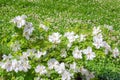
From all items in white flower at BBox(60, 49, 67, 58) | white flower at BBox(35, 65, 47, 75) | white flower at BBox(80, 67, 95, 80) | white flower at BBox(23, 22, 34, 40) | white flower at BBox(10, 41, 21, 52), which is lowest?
white flower at BBox(80, 67, 95, 80)

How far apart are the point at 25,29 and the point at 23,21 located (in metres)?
0.17

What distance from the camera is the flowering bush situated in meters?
7.10

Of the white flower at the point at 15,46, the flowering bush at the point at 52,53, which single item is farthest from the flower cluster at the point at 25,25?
the white flower at the point at 15,46

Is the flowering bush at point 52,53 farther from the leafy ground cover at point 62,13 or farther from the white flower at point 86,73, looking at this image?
the leafy ground cover at point 62,13

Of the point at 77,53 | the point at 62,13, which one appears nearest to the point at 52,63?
the point at 77,53

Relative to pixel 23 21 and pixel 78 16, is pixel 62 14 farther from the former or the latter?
pixel 23 21

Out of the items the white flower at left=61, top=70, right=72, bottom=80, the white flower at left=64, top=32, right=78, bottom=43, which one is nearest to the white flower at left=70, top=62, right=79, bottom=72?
the white flower at left=61, top=70, right=72, bottom=80

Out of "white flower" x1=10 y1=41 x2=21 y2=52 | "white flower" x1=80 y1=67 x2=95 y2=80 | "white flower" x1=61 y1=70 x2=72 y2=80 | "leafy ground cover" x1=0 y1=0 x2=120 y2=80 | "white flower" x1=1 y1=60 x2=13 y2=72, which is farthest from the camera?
"leafy ground cover" x1=0 y1=0 x2=120 y2=80

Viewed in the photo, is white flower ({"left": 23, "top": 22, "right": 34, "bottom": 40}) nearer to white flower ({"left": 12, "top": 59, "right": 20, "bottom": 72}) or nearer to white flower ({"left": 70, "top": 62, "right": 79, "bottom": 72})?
white flower ({"left": 12, "top": 59, "right": 20, "bottom": 72})

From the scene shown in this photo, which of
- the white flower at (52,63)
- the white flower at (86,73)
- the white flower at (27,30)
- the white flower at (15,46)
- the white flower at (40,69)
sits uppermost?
the white flower at (27,30)

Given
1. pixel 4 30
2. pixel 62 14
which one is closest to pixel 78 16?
pixel 62 14

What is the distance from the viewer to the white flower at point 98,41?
7103mm

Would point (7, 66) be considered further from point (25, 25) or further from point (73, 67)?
point (73, 67)

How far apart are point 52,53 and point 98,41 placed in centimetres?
80
